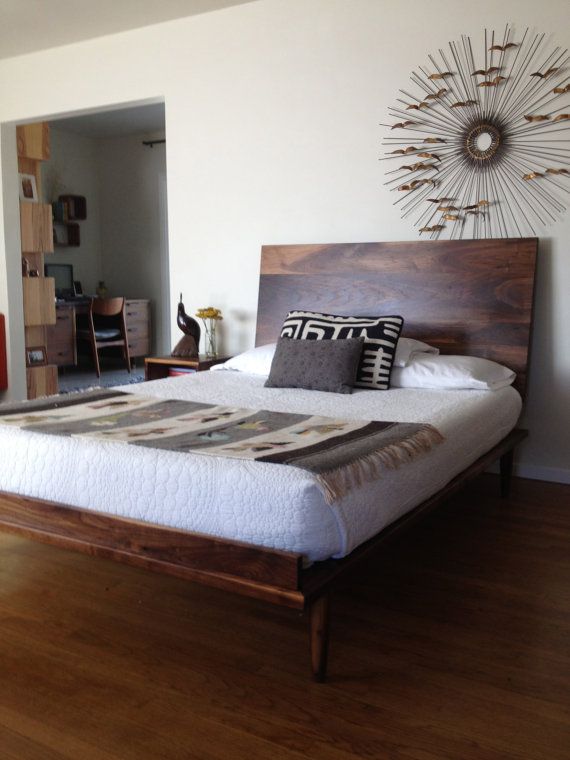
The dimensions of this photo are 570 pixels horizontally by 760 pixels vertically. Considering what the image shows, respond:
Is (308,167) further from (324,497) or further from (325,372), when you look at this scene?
(324,497)

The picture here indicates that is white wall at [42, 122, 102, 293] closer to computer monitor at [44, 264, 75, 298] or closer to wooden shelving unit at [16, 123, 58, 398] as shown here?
computer monitor at [44, 264, 75, 298]

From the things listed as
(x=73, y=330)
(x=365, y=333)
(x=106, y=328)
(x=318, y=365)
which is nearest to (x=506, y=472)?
(x=365, y=333)

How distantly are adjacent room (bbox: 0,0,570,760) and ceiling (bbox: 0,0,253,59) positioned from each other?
0.09 ft

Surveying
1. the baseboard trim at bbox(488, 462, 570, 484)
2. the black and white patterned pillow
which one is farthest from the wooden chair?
the baseboard trim at bbox(488, 462, 570, 484)

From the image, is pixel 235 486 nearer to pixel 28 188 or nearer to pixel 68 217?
pixel 28 188

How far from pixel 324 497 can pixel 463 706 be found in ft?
1.96

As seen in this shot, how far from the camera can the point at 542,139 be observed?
10.9ft

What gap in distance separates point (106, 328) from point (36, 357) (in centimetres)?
195

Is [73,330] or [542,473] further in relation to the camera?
[73,330]

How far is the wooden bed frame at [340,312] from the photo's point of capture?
5.85 ft

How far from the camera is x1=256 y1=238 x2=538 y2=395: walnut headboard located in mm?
3395

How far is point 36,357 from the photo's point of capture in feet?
18.0

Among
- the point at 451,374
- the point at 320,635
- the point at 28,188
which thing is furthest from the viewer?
the point at 28,188

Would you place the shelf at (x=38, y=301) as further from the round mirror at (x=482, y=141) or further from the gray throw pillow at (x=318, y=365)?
the round mirror at (x=482, y=141)
